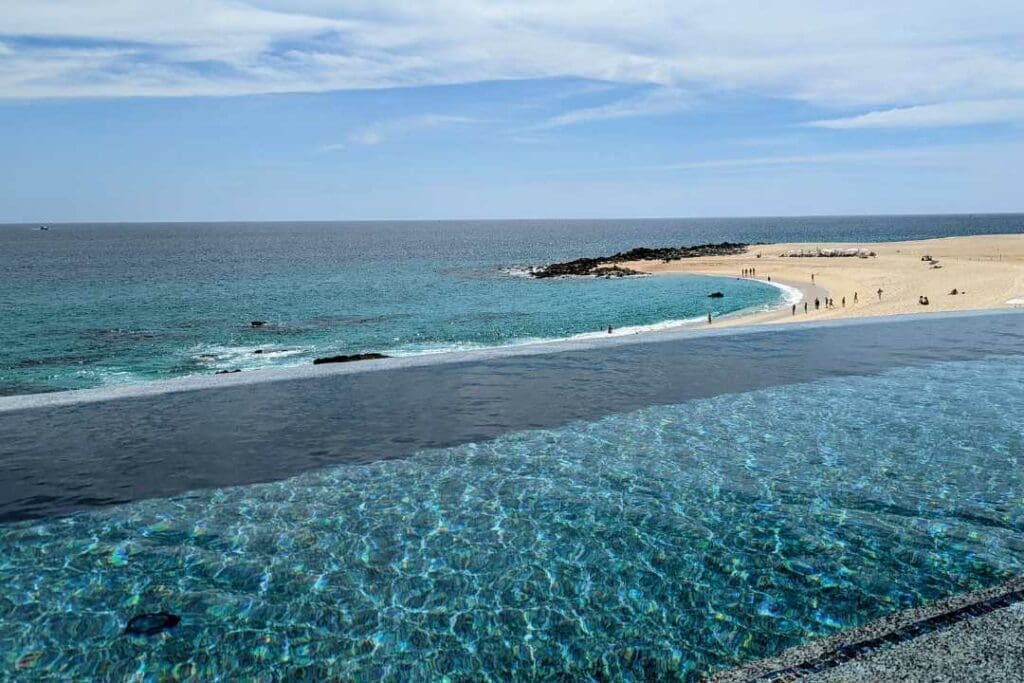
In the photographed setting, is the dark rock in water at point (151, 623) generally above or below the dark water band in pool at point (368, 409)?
below

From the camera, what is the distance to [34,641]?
5.80 m

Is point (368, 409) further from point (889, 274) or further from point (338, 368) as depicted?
point (889, 274)

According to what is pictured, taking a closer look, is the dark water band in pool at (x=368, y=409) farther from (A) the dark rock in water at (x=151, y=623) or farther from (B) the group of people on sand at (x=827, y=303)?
(B) the group of people on sand at (x=827, y=303)

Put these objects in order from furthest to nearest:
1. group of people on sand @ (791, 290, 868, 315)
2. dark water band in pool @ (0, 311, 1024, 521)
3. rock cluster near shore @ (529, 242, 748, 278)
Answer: rock cluster near shore @ (529, 242, 748, 278) → group of people on sand @ (791, 290, 868, 315) → dark water band in pool @ (0, 311, 1024, 521)

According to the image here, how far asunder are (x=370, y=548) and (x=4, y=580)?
3.19 metres

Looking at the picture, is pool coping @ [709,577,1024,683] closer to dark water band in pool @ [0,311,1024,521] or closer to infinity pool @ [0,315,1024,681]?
infinity pool @ [0,315,1024,681]

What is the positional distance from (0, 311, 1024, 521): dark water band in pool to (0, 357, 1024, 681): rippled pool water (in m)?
0.76

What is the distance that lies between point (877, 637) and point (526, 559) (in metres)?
2.98

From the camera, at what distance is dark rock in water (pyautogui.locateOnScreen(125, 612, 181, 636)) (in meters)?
5.93

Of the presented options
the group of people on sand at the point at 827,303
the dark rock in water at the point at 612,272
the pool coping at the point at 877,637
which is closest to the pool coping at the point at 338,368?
the pool coping at the point at 877,637

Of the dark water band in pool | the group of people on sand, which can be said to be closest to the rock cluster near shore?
the group of people on sand

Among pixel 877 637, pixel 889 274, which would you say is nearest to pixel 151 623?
pixel 877 637

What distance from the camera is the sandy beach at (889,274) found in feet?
122

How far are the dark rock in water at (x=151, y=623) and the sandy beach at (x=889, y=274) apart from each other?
94.6 ft
